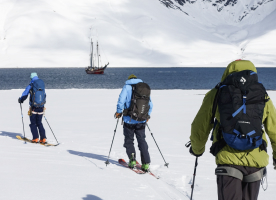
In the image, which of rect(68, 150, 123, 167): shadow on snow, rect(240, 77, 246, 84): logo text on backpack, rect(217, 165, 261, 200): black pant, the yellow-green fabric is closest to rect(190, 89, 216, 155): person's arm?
the yellow-green fabric

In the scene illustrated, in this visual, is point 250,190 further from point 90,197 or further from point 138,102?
point 138,102

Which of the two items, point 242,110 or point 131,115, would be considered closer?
point 242,110

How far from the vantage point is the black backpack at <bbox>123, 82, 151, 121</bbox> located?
6.05 meters

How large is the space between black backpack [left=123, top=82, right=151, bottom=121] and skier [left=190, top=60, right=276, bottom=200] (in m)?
2.89

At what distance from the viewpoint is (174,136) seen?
33.2 feet

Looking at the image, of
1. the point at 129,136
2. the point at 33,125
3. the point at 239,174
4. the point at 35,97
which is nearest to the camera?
the point at 239,174

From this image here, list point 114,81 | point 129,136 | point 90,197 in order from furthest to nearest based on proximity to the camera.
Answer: point 114,81
point 129,136
point 90,197

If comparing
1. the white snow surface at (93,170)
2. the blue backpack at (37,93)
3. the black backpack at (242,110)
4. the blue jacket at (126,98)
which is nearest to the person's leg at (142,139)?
the blue jacket at (126,98)

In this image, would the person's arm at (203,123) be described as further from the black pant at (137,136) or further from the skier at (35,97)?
the skier at (35,97)

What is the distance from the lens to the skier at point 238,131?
2.96 m

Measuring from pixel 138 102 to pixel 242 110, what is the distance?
326 centimetres

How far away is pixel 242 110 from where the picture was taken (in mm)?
2953

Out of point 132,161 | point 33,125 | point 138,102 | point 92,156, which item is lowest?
point 92,156

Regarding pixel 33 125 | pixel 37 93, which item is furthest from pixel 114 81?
pixel 37 93
